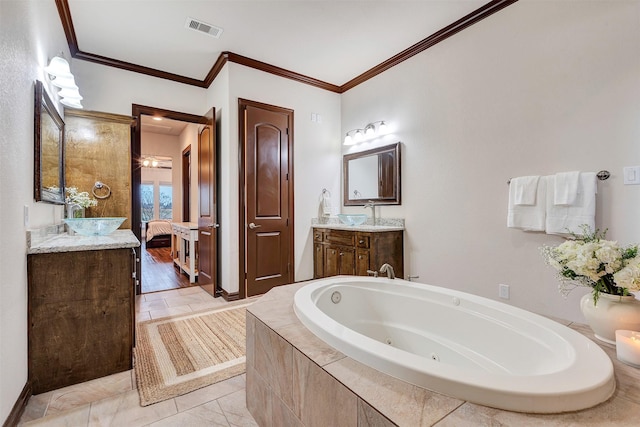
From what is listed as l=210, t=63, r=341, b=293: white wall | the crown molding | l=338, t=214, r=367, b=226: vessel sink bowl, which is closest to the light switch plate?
the crown molding

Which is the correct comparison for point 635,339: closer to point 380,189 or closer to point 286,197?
point 380,189

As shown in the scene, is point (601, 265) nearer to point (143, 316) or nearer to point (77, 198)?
point (143, 316)

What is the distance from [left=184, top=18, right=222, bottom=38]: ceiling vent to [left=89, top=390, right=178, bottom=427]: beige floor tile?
3015mm

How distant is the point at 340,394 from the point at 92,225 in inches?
89.1

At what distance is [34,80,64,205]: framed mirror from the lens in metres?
1.83

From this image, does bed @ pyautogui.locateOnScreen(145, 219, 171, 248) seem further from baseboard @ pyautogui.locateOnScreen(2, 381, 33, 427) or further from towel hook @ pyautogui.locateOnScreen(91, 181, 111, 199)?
baseboard @ pyautogui.locateOnScreen(2, 381, 33, 427)

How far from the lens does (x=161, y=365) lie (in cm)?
200

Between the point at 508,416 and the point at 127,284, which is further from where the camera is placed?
the point at 127,284

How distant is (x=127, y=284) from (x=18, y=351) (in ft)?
1.81

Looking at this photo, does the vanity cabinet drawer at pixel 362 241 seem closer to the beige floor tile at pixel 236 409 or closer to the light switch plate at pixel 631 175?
the beige floor tile at pixel 236 409

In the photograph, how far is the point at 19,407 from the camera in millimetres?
1454

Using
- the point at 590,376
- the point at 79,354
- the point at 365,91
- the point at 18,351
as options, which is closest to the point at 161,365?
the point at 79,354

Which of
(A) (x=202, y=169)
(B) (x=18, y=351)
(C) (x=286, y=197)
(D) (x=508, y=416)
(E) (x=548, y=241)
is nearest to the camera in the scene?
(D) (x=508, y=416)

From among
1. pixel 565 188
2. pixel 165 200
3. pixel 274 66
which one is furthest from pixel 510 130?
pixel 165 200
